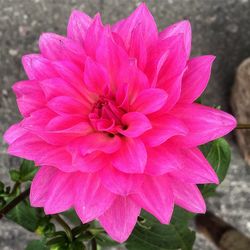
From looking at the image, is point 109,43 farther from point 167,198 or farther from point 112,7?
point 112,7

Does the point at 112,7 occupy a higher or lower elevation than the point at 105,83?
lower

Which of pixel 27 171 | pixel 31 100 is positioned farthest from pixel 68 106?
pixel 27 171

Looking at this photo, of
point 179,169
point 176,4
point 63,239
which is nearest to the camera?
point 179,169

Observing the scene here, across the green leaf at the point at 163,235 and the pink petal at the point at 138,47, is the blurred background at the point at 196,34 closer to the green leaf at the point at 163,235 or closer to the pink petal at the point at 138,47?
the green leaf at the point at 163,235

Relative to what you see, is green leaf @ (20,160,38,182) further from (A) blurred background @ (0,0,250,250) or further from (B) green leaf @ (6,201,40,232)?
(A) blurred background @ (0,0,250,250)

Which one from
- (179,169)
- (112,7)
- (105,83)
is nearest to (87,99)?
(105,83)

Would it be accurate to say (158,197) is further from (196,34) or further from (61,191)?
(196,34)

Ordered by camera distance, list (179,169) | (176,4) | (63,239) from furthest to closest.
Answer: (176,4)
(63,239)
(179,169)
